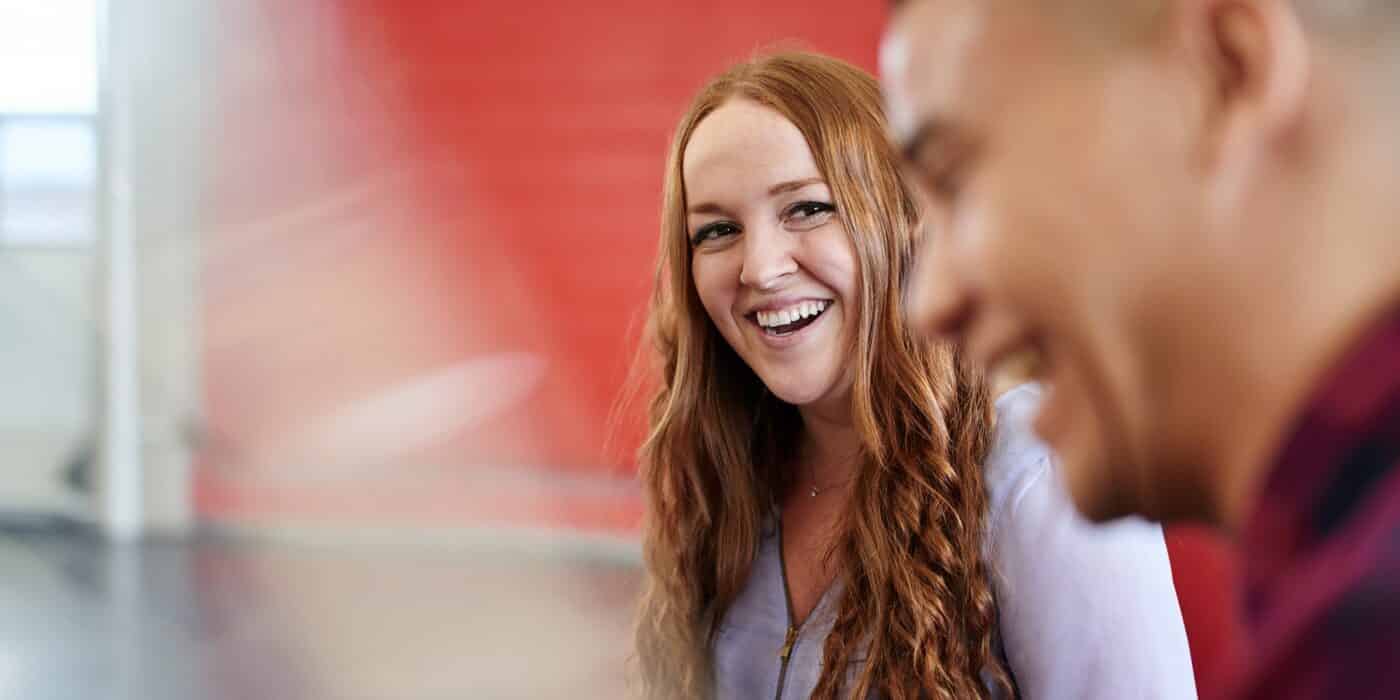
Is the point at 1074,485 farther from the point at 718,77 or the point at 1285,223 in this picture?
the point at 718,77

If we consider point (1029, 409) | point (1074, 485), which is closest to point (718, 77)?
point (1029, 409)

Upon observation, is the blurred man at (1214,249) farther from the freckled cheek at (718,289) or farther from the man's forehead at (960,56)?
the freckled cheek at (718,289)

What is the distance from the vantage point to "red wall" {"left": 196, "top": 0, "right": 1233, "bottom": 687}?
3.94m

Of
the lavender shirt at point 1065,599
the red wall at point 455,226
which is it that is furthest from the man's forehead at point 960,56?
the red wall at point 455,226

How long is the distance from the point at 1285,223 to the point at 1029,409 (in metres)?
0.97

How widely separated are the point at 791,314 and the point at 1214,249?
0.88 meters

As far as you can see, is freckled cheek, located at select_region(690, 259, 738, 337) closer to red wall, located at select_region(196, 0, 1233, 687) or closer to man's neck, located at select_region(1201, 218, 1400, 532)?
man's neck, located at select_region(1201, 218, 1400, 532)

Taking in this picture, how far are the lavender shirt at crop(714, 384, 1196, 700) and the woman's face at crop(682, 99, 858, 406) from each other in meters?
0.18

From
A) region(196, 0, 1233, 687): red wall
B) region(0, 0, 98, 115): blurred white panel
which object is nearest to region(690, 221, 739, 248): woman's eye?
region(196, 0, 1233, 687): red wall

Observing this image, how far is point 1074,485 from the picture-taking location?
0.22 m

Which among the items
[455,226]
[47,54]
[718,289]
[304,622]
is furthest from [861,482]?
[47,54]

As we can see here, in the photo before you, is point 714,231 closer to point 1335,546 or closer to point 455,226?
point 1335,546

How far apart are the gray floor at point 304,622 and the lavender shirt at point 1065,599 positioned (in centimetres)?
212

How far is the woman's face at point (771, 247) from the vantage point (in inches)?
41.4
